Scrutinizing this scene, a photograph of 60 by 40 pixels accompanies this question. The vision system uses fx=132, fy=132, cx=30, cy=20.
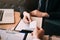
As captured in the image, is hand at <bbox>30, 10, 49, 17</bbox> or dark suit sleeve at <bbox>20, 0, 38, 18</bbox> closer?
hand at <bbox>30, 10, 49, 17</bbox>

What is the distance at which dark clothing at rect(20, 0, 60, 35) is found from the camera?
4.85 ft

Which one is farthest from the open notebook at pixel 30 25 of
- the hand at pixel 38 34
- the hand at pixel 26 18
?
the hand at pixel 38 34

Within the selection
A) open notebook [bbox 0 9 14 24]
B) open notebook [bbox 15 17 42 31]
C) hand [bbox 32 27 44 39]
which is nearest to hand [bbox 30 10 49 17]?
open notebook [bbox 15 17 42 31]

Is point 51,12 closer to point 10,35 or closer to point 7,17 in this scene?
point 7,17

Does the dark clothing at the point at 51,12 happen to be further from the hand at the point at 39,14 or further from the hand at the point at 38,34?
the hand at the point at 38,34

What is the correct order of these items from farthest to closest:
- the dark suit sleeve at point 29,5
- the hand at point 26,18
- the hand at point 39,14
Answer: the dark suit sleeve at point 29,5 → the hand at point 39,14 → the hand at point 26,18

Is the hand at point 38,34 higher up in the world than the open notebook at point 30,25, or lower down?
lower down

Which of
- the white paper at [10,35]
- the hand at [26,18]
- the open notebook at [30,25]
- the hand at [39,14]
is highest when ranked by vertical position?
the hand at [39,14]

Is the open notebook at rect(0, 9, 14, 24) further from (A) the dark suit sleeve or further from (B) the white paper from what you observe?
(B) the white paper

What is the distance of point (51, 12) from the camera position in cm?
150

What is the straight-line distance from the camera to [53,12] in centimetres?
150

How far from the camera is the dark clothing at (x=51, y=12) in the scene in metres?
1.48

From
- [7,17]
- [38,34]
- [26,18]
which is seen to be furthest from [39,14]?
[38,34]

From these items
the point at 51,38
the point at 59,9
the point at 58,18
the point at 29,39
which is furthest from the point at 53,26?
the point at 29,39
